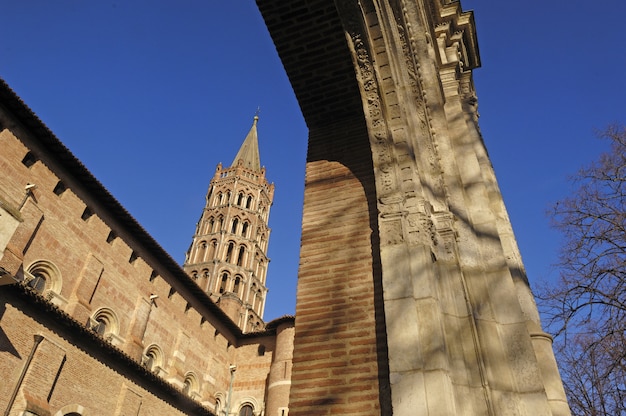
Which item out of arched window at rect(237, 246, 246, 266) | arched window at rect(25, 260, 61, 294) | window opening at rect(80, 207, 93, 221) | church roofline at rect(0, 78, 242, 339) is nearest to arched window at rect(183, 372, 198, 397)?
church roofline at rect(0, 78, 242, 339)

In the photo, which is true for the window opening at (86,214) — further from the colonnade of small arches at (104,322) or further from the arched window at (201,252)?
the arched window at (201,252)

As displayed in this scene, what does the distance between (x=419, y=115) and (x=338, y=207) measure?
1.59 m

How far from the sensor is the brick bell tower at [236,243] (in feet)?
140

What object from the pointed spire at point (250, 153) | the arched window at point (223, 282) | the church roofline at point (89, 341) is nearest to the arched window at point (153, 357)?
the church roofline at point (89, 341)

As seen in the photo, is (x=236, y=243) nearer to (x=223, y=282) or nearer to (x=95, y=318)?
(x=223, y=282)

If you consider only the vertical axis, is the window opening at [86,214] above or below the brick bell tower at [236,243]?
below

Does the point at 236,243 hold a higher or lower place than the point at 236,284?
higher

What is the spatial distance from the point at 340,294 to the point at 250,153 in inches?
2167

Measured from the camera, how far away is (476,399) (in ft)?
10.5

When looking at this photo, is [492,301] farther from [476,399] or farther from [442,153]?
[442,153]

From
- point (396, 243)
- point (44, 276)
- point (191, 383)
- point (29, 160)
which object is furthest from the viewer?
point (191, 383)

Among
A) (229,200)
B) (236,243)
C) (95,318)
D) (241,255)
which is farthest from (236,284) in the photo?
(95,318)

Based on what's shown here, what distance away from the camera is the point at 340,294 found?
14.0 feet

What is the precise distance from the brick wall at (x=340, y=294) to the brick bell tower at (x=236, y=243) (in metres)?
36.0
